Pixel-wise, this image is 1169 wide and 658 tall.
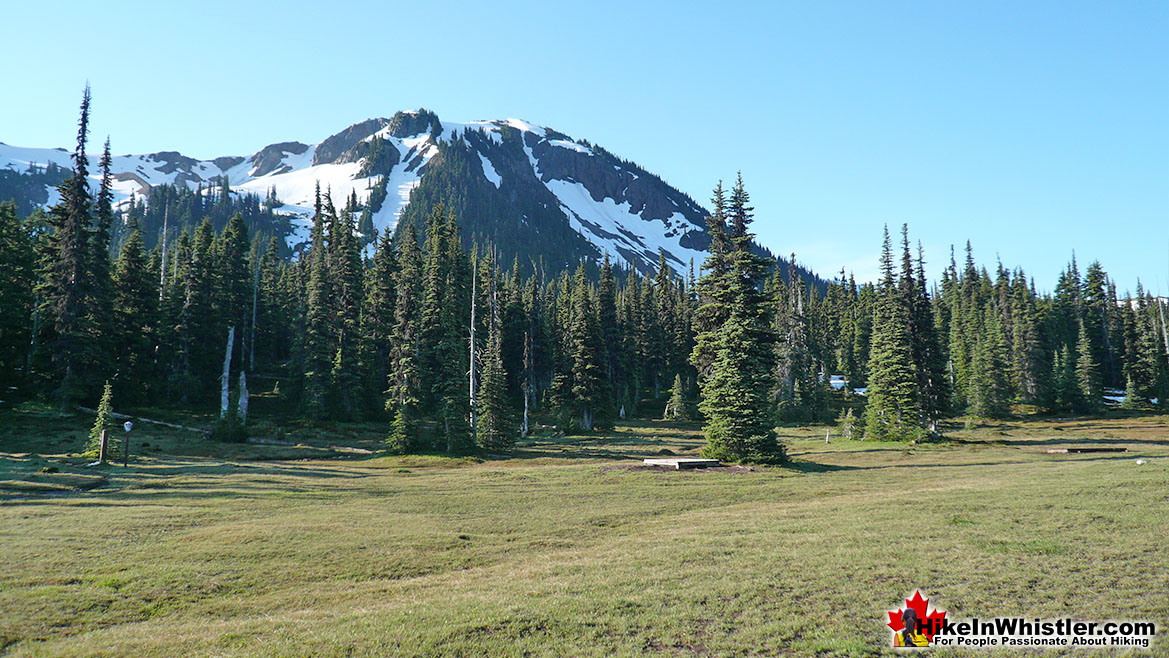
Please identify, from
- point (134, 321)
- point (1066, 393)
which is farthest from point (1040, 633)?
point (1066, 393)

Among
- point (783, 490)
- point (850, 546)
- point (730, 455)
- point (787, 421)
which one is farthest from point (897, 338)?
point (850, 546)

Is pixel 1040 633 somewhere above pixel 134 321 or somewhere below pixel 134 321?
below

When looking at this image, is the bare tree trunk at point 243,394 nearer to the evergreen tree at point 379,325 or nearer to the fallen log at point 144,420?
the fallen log at point 144,420

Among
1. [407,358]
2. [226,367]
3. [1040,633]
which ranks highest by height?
[407,358]

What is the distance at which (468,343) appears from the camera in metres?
62.5

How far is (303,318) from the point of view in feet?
210

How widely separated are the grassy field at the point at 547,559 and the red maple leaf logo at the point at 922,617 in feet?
0.95

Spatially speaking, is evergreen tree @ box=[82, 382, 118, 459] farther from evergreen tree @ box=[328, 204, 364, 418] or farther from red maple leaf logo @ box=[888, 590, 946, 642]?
red maple leaf logo @ box=[888, 590, 946, 642]

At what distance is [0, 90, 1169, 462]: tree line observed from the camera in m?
42.5

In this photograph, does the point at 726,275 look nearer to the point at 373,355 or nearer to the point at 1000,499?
the point at 1000,499

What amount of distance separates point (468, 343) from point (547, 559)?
49.8 metres

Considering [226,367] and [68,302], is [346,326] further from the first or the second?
[68,302]

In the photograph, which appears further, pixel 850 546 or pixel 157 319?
pixel 157 319

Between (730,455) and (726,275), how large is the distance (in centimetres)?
1203
